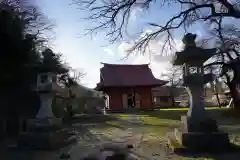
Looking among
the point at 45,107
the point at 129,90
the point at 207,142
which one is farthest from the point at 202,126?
the point at 129,90

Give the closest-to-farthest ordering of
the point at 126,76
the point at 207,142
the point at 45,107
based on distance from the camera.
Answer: the point at 207,142 < the point at 45,107 < the point at 126,76

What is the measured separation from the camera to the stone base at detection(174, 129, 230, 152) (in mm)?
8133

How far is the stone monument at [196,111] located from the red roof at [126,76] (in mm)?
19952

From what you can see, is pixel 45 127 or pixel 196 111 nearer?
pixel 196 111

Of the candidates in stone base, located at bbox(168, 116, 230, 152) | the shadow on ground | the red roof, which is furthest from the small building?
the shadow on ground

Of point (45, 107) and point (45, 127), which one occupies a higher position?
point (45, 107)

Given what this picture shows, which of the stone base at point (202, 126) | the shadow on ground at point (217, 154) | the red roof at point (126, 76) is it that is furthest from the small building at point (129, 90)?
the shadow on ground at point (217, 154)

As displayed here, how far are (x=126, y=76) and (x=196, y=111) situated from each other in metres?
22.4

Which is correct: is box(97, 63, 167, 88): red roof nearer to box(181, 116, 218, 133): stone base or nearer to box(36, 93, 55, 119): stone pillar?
box(36, 93, 55, 119): stone pillar

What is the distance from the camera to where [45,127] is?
32.6 ft

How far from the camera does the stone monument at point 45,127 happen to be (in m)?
9.56

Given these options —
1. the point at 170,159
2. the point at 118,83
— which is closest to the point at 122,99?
the point at 118,83

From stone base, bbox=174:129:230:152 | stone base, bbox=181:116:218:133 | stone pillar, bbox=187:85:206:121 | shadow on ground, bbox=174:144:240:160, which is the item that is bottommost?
shadow on ground, bbox=174:144:240:160

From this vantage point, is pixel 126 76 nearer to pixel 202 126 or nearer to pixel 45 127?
pixel 45 127
